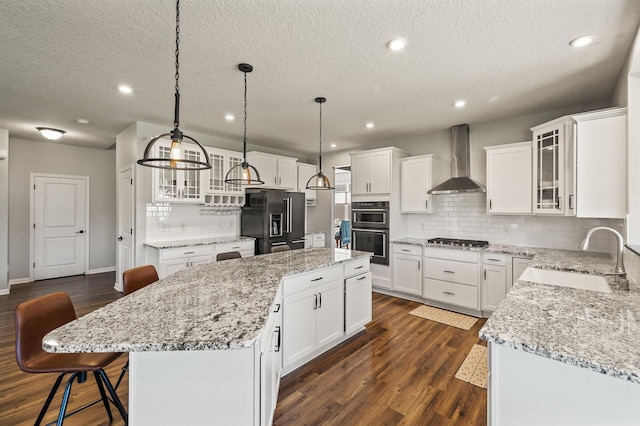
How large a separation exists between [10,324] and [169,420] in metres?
3.88

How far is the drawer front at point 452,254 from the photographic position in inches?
148

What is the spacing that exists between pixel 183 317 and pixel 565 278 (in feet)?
9.43

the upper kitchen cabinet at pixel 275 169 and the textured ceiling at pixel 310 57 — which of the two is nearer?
the textured ceiling at pixel 310 57

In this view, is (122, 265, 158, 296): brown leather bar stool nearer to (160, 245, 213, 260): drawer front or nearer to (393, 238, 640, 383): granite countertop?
(160, 245, 213, 260): drawer front

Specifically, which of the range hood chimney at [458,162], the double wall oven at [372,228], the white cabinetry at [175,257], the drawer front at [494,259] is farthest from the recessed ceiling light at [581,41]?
the white cabinetry at [175,257]

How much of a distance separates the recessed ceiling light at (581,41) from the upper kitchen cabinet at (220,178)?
165 inches

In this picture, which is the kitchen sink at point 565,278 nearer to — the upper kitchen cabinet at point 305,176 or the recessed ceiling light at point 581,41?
the recessed ceiling light at point 581,41

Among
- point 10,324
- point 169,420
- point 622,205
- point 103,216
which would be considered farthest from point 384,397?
point 103,216

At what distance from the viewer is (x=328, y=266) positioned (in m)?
2.67

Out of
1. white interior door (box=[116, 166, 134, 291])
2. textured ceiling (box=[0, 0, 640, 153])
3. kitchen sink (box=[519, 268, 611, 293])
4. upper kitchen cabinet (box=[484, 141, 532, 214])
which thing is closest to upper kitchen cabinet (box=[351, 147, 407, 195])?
textured ceiling (box=[0, 0, 640, 153])

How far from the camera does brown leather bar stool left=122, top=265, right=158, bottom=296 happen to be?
84.7 inches

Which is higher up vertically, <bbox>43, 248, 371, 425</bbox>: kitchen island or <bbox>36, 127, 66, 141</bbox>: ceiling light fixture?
<bbox>36, 127, 66, 141</bbox>: ceiling light fixture

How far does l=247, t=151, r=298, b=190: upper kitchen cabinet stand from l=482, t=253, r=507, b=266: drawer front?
353cm

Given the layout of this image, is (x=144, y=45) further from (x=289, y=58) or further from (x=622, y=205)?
(x=622, y=205)
